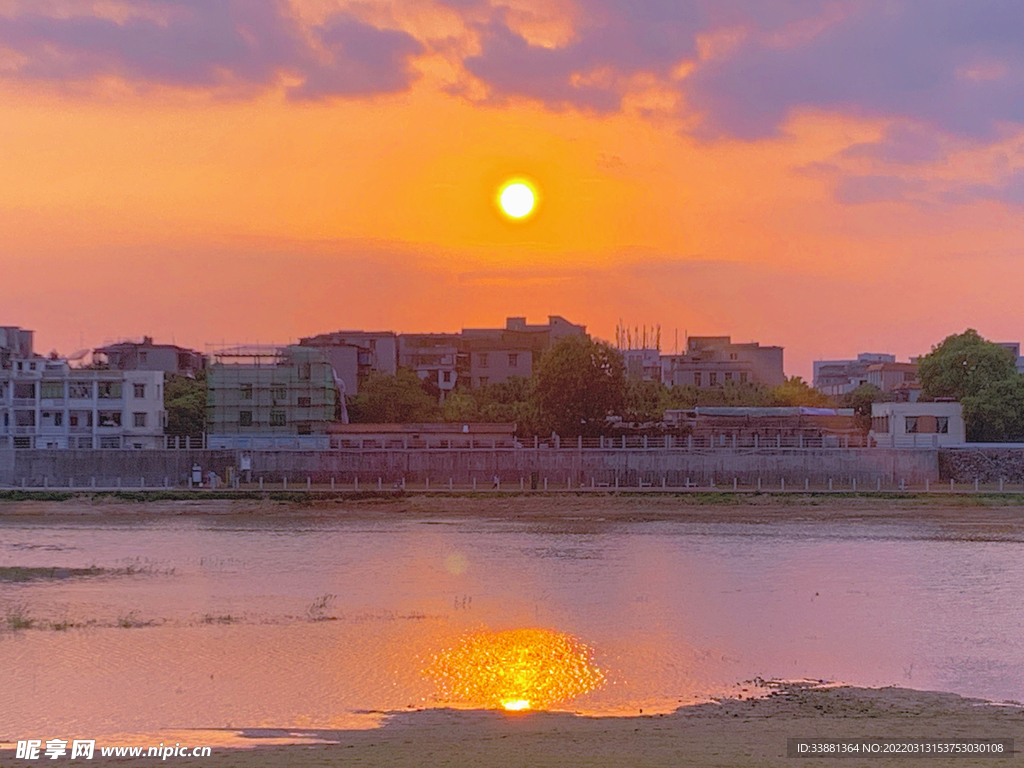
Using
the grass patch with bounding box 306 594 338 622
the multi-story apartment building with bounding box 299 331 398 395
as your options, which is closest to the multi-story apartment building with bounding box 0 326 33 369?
the multi-story apartment building with bounding box 299 331 398 395

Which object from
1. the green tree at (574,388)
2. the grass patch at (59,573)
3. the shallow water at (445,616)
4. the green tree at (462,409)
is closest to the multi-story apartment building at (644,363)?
the green tree at (462,409)

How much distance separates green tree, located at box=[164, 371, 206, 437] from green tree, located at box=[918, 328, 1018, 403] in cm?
5411

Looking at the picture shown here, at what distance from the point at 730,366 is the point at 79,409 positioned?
70.5m

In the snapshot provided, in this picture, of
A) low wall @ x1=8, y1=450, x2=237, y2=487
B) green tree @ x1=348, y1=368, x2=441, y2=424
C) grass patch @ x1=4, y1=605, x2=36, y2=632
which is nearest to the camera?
grass patch @ x1=4, y1=605, x2=36, y2=632

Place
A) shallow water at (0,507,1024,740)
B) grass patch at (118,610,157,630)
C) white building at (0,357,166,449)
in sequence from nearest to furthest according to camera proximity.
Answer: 1. shallow water at (0,507,1024,740)
2. grass patch at (118,610,157,630)
3. white building at (0,357,166,449)

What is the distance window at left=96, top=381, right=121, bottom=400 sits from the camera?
7662 cm

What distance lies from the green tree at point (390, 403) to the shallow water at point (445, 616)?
3855 cm

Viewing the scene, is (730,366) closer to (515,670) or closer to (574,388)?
(574,388)

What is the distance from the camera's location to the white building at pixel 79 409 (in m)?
75.0

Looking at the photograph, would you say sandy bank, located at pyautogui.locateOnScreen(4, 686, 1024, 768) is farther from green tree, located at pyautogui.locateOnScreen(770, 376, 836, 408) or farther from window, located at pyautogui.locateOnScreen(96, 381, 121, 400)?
green tree, located at pyautogui.locateOnScreen(770, 376, 836, 408)

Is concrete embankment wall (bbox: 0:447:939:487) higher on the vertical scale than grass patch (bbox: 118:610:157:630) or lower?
higher

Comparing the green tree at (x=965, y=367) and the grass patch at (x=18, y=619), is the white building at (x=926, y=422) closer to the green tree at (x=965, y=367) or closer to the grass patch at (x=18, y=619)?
the green tree at (x=965, y=367)

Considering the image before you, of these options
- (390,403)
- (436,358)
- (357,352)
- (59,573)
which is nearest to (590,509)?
(59,573)

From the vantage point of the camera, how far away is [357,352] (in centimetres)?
10512
